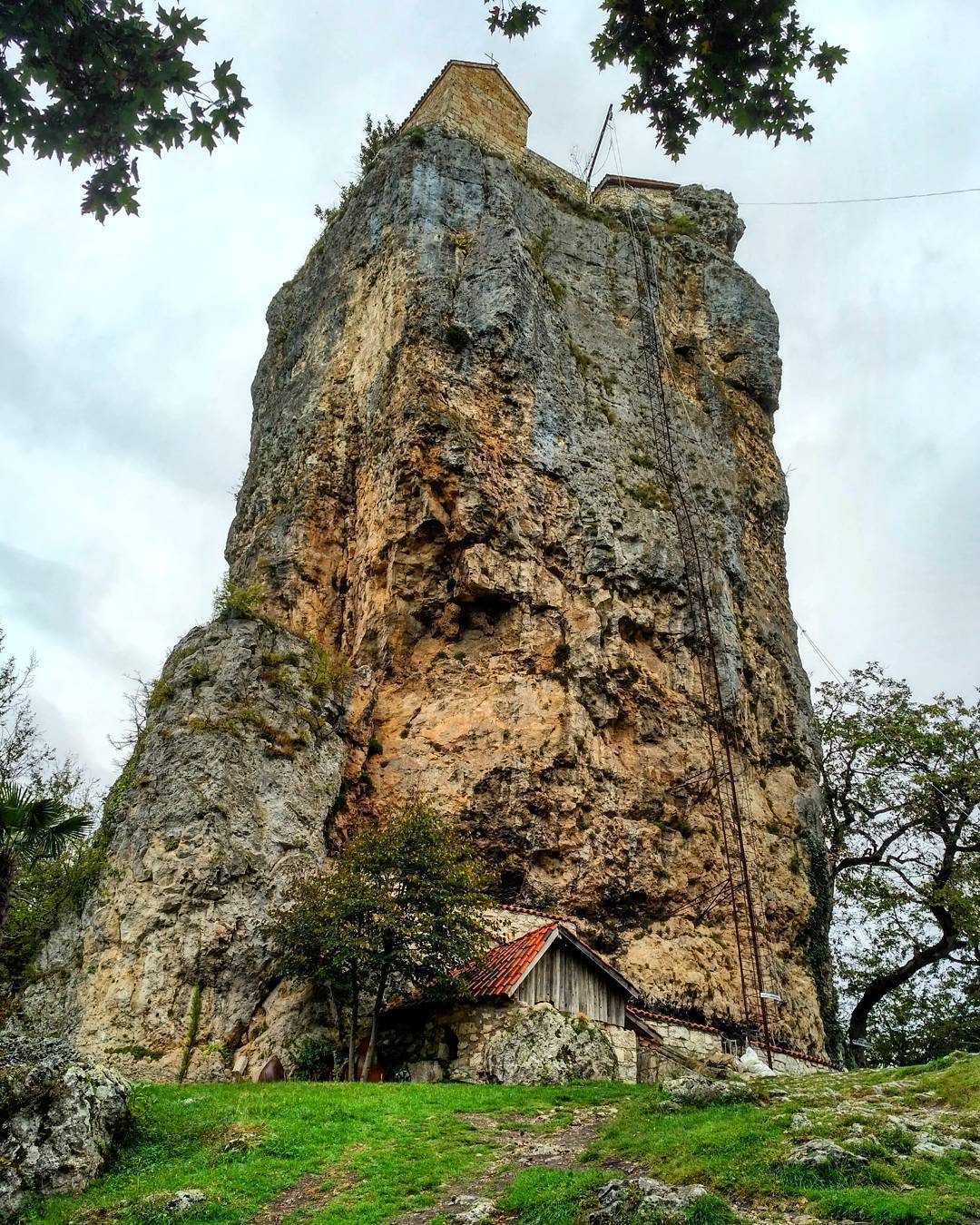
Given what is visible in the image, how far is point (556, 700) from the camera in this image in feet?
83.0

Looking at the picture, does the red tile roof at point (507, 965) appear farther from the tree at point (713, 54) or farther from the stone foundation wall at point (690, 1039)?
the tree at point (713, 54)

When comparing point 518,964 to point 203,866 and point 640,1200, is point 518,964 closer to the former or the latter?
point 203,866

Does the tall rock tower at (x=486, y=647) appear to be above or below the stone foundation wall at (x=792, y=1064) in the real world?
above

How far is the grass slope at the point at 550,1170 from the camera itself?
797 cm

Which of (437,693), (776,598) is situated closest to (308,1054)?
(437,693)

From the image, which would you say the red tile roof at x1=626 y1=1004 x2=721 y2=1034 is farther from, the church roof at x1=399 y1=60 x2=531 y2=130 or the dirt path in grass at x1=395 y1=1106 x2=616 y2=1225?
the church roof at x1=399 y1=60 x2=531 y2=130

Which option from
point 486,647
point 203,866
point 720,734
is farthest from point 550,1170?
point 720,734

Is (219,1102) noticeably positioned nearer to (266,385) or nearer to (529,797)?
(529,797)

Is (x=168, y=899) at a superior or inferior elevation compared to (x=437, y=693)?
inferior

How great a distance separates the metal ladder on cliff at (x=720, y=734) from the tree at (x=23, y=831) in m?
16.3

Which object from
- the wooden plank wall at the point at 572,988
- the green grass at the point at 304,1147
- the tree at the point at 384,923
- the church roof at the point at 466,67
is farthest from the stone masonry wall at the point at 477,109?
the green grass at the point at 304,1147

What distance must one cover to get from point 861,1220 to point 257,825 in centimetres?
1564

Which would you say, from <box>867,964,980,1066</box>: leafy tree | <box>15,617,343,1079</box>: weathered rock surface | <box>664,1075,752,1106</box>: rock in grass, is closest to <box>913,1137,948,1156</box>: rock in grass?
<box>664,1075,752,1106</box>: rock in grass

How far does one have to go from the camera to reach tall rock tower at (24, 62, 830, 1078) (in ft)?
65.2
